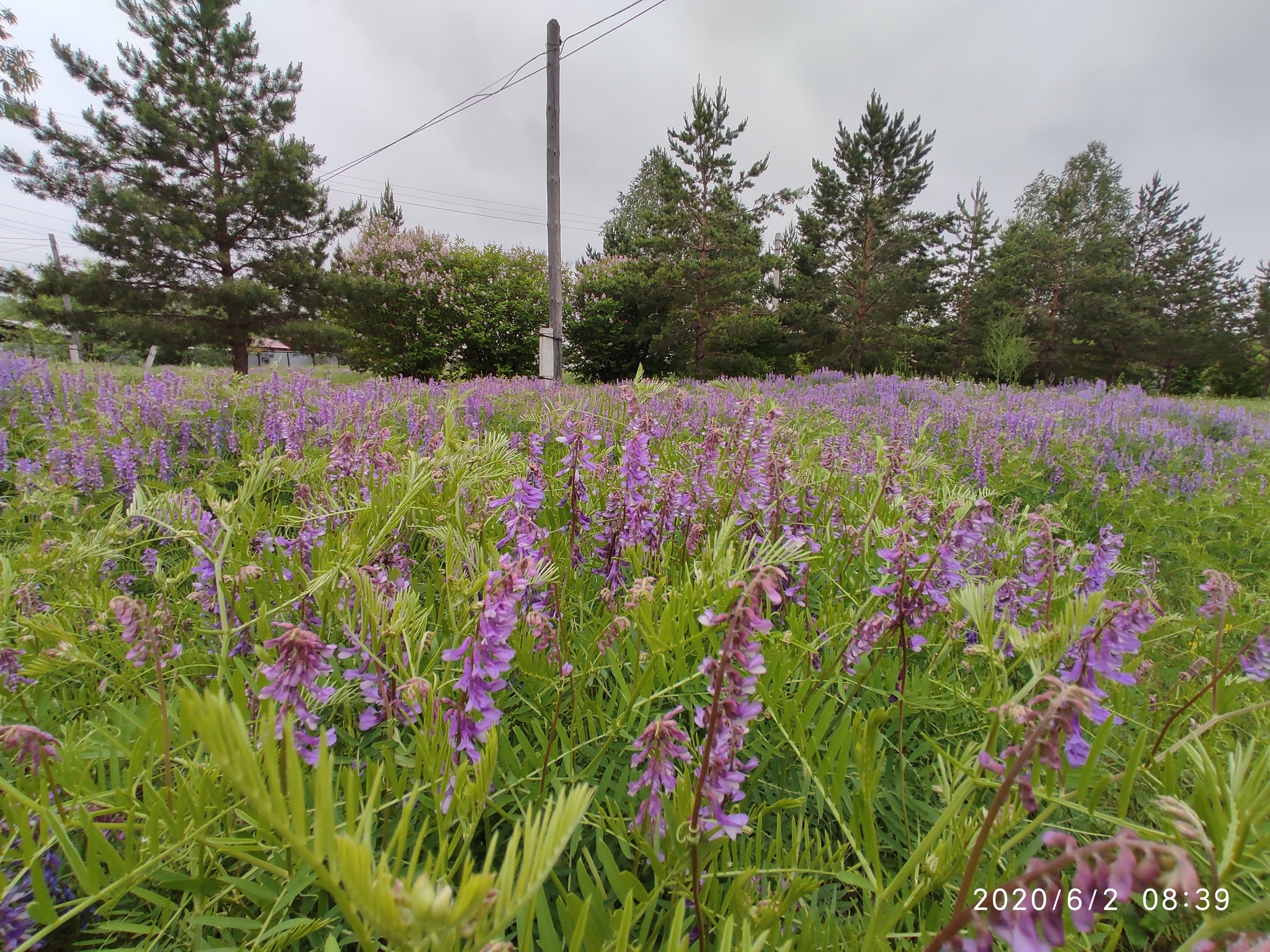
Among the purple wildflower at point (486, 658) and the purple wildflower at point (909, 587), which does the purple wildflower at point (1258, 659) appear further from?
the purple wildflower at point (486, 658)

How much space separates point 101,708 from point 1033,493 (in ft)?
16.8

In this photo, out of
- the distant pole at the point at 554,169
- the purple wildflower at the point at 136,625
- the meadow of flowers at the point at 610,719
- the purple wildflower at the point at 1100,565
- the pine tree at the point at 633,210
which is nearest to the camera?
the meadow of flowers at the point at 610,719

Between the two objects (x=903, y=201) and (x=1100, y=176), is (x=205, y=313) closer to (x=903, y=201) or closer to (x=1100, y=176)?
(x=903, y=201)

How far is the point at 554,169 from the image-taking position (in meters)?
9.45

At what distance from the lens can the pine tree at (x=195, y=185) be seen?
15.9 meters

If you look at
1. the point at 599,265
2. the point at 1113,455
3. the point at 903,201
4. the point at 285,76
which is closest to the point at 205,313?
the point at 285,76

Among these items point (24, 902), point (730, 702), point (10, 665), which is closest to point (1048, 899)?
point (730, 702)

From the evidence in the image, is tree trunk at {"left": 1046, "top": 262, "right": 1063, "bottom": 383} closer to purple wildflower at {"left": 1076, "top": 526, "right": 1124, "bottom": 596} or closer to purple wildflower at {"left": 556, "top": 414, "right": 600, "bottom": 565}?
purple wildflower at {"left": 1076, "top": 526, "right": 1124, "bottom": 596}

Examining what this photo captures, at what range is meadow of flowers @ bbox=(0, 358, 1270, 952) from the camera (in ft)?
1.90

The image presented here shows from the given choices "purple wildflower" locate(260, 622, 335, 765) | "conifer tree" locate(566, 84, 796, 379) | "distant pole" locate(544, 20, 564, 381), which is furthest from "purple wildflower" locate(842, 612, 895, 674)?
"conifer tree" locate(566, 84, 796, 379)

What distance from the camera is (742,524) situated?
177cm

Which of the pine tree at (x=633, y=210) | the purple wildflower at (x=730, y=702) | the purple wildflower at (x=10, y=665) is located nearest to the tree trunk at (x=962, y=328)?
the pine tree at (x=633, y=210)

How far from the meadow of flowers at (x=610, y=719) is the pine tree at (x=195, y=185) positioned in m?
18.3

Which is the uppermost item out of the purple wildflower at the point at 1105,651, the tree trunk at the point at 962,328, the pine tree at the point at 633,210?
the pine tree at the point at 633,210
